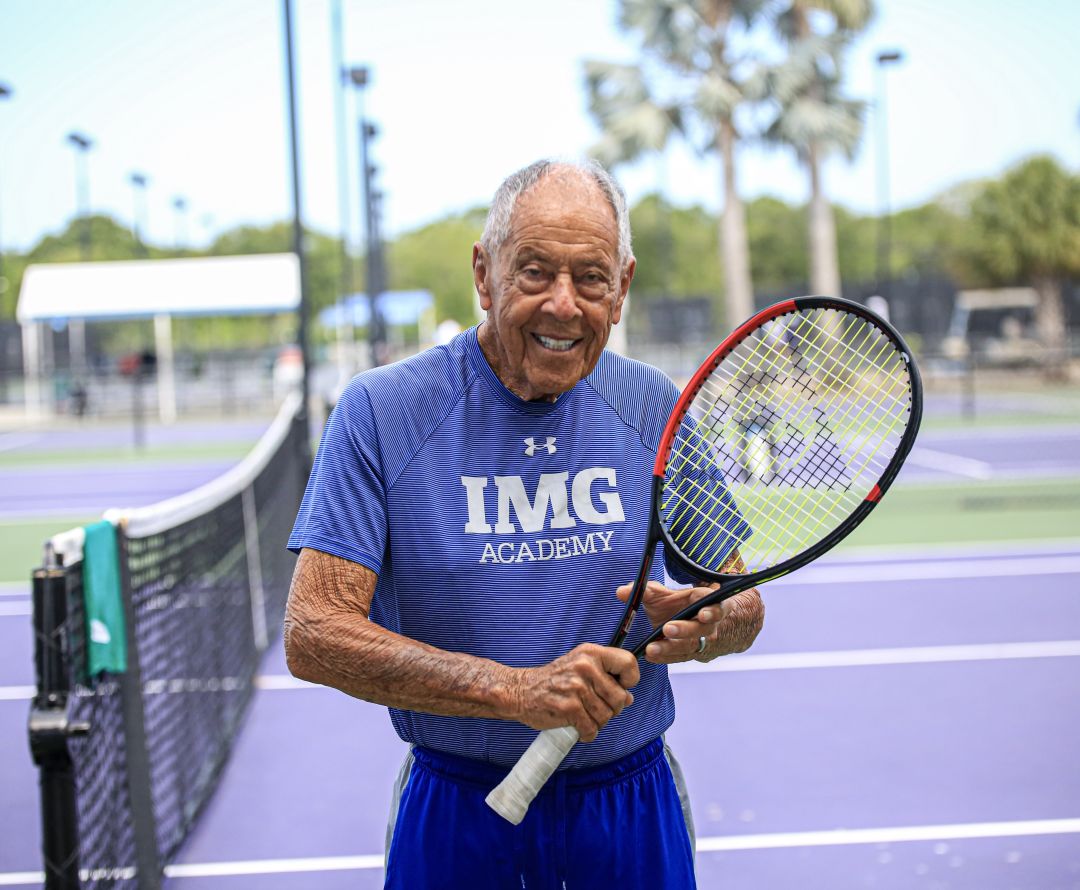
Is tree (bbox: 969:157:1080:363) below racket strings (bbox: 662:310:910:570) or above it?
above

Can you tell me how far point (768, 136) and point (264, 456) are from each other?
66.2ft

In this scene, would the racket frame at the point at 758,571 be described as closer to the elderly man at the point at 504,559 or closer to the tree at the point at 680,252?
the elderly man at the point at 504,559

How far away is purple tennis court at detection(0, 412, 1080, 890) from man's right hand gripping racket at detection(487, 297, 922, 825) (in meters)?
1.85

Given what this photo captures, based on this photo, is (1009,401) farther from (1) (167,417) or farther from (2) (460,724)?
(2) (460,724)

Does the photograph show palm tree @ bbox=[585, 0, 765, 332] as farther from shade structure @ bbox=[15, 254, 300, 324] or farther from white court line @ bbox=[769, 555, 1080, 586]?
white court line @ bbox=[769, 555, 1080, 586]

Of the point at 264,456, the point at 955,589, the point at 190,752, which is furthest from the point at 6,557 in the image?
the point at 955,589

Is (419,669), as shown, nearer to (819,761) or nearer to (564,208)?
(564,208)

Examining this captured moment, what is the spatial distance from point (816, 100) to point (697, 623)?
25.5m

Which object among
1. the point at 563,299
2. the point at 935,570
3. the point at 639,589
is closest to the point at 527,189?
the point at 563,299

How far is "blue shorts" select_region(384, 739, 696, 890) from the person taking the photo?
6.64ft

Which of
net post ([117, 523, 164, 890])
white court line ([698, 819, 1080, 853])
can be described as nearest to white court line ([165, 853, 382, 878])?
net post ([117, 523, 164, 890])

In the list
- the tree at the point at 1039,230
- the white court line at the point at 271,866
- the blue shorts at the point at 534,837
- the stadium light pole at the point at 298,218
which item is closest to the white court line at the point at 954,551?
the stadium light pole at the point at 298,218

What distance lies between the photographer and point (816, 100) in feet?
84.3

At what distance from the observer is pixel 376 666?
1.84 metres
